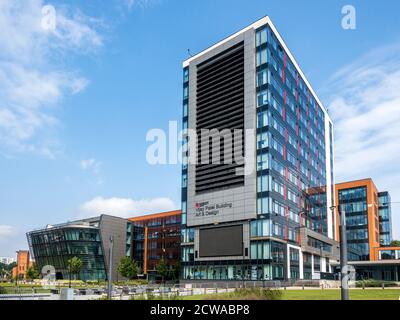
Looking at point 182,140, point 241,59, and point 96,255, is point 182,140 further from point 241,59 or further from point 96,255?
point 96,255

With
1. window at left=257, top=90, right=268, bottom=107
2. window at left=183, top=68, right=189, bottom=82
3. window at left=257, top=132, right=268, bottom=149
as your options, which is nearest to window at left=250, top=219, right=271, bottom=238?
window at left=257, top=132, right=268, bottom=149

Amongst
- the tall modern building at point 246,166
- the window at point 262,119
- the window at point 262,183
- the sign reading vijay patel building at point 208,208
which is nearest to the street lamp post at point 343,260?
the tall modern building at point 246,166

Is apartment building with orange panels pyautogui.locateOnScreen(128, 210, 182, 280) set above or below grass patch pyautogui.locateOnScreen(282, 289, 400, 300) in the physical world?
above

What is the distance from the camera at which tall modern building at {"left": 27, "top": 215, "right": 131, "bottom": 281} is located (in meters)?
104

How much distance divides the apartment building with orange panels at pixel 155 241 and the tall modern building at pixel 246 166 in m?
35.6

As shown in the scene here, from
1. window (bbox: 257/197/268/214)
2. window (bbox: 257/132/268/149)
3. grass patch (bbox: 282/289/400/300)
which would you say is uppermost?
window (bbox: 257/132/268/149)

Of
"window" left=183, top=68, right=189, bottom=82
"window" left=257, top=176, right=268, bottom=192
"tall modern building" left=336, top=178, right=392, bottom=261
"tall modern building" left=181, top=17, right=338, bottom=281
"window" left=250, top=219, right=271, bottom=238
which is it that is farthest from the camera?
"tall modern building" left=336, top=178, right=392, bottom=261

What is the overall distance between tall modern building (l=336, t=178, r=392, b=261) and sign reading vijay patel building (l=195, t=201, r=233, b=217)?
5663 centimetres

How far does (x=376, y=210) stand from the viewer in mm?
139000

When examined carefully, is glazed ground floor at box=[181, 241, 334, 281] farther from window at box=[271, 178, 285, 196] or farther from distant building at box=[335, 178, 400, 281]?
distant building at box=[335, 178, 400, 281]

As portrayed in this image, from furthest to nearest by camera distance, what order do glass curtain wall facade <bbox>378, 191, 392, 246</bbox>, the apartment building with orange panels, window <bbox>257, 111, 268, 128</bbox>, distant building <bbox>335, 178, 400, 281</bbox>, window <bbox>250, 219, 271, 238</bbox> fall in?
glass curtain wall facade <bbox>378, 191, 392, 246</bbox> → distant building <bbox>335, 178, 400, 281</bbox> → the apartment building with orange panels → window <bbox>257, 111, 268, 128</bbox> → window <bbox>250, 219, 271, 238</bbox>

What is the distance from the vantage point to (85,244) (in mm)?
A: 104750

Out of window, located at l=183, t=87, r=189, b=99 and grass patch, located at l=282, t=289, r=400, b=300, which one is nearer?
grass patch, located at l=282, t=289, r=400, b=300
